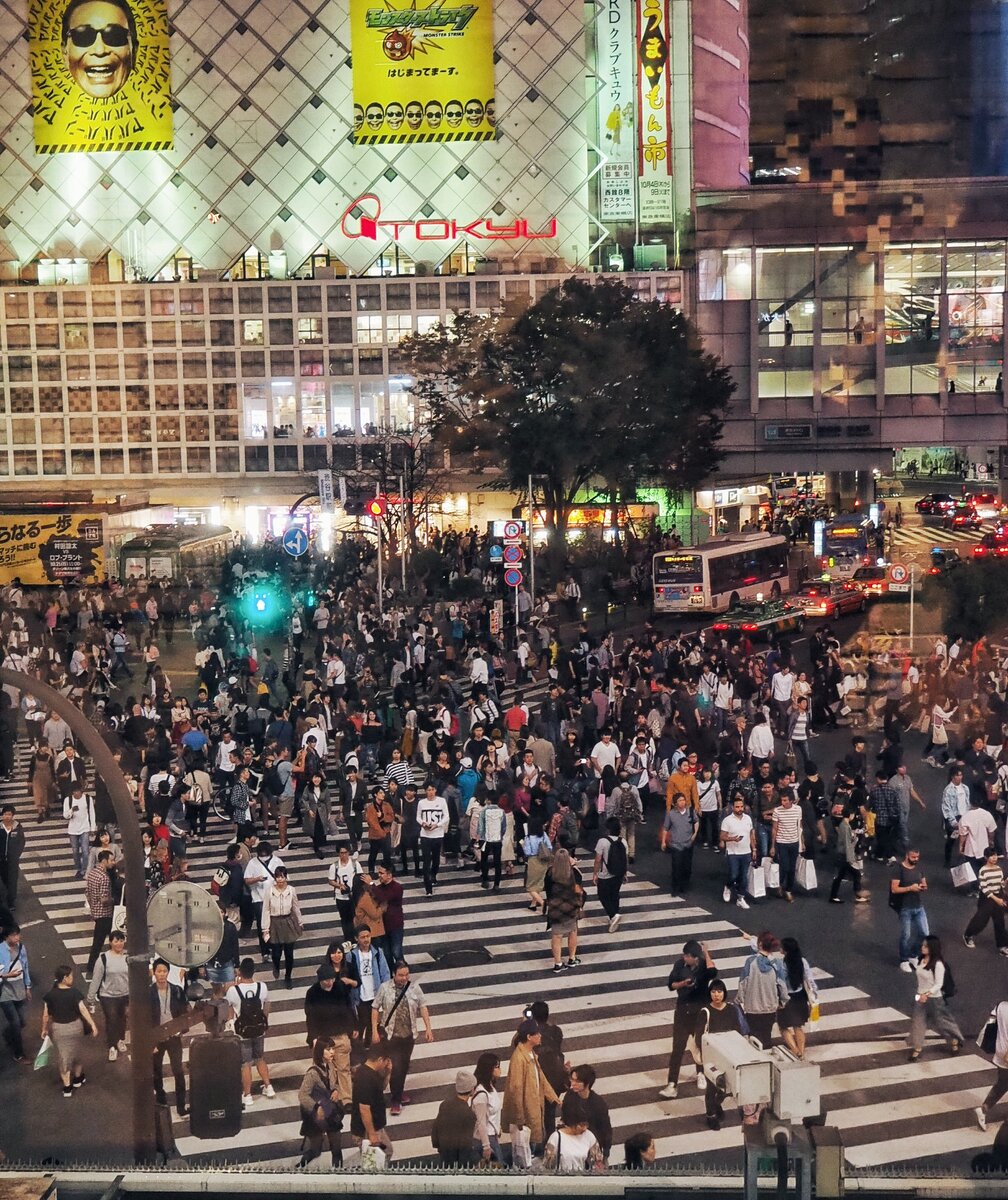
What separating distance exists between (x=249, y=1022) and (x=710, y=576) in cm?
2838

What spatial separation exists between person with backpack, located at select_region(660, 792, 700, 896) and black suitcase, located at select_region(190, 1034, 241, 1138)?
939 centimetres

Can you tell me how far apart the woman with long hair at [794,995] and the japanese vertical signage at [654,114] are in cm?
6436

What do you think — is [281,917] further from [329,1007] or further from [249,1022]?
[329,1007]

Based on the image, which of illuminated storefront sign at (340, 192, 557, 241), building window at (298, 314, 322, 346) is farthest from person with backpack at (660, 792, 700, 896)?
illuminated storefront sign at (340, 192, 557, 241)

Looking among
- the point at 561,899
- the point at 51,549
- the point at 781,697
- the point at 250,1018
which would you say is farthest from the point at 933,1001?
the point at 51,549

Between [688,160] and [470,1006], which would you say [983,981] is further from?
[688,160]

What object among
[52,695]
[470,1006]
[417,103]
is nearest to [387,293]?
[417,103]

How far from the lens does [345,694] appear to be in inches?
1041

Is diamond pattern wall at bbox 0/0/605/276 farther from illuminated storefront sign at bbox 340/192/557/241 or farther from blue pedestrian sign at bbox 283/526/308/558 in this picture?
blue pedestrian sign at bbox 283/526/308/558

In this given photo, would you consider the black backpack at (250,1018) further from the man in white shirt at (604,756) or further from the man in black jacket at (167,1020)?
the man in white shirt at (604,756)

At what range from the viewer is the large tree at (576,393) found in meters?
46.6

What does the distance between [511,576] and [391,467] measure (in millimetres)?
24382

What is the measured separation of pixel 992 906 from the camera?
49.8ft

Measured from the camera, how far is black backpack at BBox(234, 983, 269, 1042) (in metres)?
12.6
